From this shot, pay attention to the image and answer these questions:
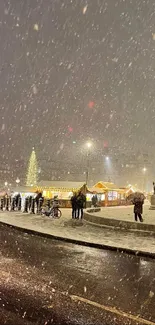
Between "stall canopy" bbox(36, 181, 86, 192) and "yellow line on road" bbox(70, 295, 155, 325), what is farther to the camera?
"stall canopy" bbox(36, 181, 86, 192)

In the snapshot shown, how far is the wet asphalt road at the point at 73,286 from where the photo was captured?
5117mm

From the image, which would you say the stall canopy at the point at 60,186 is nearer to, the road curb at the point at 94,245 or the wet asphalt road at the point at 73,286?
the road curb at the point at 94,245

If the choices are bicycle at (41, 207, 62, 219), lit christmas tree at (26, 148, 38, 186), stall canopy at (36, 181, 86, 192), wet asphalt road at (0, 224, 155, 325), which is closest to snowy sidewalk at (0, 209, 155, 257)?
wet asphalt road at (0, 224, 155, 325)

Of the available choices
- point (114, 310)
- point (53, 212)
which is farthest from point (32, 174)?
point (114, 310)

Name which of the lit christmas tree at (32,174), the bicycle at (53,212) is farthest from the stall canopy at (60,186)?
the lit christmas tree at (32,174)

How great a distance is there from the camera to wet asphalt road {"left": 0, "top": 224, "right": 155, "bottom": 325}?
5.12 meters

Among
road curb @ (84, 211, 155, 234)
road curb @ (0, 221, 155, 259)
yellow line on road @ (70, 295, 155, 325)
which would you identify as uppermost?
road curb @ (84, 211, 155, 234)

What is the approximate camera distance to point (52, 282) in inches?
275

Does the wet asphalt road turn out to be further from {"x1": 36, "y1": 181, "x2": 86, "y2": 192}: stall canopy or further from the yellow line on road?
{"x1": 36, "y1": 181, "x2": 86, "y2": 192}: stall canopy

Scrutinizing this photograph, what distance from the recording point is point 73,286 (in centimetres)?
677

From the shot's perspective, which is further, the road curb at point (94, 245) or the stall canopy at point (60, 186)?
the stall canopy at point (60, 186)

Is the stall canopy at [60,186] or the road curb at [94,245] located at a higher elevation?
the stall canopy at [60,186]

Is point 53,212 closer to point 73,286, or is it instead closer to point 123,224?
point 123,224

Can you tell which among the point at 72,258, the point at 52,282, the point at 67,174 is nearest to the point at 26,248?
the point at 72,258
